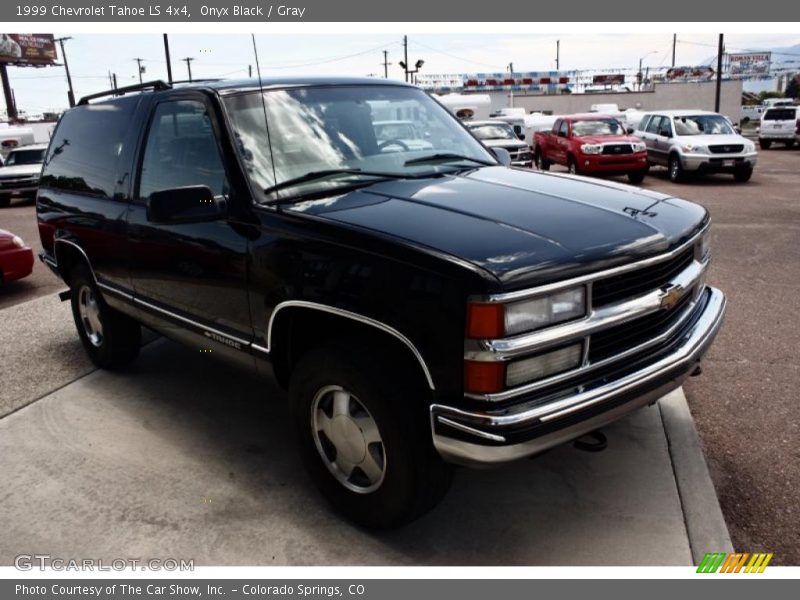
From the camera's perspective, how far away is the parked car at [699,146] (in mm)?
16531

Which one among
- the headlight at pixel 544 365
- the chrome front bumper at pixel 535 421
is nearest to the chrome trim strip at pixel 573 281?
the headlight at pixel 544 365

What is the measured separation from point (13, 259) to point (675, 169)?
14576 millimetres

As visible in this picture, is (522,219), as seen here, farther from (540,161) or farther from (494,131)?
(540,161)

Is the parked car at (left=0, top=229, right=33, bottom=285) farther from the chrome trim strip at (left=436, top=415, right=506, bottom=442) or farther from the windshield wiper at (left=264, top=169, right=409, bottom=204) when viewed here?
the chrome trim strip at (left=436, top=415, right=506, bottom=442)

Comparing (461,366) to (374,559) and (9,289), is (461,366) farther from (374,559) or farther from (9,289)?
(9,289)

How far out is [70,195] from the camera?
5.08 m

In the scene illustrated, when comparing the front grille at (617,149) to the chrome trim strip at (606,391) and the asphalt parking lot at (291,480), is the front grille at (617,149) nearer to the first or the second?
the asphalt parking lot at (291,480)

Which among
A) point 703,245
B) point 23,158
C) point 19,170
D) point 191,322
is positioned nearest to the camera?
point 703,245

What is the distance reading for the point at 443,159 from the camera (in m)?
3.99

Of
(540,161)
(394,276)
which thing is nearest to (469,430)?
(394,276)

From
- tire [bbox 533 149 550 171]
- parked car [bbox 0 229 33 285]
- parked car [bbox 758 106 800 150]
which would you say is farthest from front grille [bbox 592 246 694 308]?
parked car [bbox 758 106 800 150]

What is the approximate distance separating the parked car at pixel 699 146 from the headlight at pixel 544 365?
1559cm

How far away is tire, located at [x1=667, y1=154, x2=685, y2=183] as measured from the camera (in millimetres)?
16980

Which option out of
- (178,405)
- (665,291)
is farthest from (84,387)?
(665,291)
